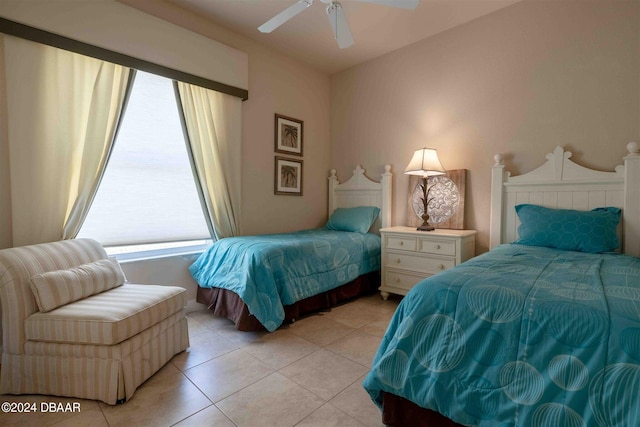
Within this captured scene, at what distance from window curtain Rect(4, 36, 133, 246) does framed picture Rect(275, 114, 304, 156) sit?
1.65 metres

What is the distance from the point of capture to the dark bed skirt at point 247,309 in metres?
2.40

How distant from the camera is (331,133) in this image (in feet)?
14.1

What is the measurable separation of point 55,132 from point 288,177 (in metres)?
2.21

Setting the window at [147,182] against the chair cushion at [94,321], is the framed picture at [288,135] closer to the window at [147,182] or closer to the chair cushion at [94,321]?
the window at [147,182]

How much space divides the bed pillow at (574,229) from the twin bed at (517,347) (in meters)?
0.30

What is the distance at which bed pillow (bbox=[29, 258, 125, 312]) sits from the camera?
1.63 meters

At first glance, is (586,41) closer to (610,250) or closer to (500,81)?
(500,81)

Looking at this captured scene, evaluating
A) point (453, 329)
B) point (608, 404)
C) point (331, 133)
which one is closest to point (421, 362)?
point (453, 329)

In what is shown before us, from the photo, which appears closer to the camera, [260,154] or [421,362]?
[421,362]

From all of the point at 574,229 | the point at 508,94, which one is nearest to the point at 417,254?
the point at 574,229

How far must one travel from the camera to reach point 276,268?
96.6 inches

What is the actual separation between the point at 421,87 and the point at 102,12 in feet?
9.78

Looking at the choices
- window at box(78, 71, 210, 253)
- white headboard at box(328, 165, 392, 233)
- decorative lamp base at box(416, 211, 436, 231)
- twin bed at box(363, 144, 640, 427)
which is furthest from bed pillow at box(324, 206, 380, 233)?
twin bed at box(363, 144, 640, 427)

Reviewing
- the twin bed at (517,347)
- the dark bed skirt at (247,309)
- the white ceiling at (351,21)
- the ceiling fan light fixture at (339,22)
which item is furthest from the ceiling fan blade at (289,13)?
the dark bed skirt at (247,309)
